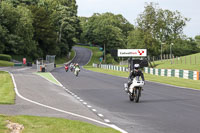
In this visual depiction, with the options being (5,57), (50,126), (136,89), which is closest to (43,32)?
(5,57)

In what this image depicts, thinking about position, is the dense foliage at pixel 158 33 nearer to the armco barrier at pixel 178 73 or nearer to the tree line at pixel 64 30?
the tree line at pixel 64 30

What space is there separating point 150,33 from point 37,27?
3447cm

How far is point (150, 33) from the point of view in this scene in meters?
93.8

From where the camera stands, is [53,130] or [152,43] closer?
[53,130]

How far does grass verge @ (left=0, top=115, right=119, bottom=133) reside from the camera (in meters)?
8.70

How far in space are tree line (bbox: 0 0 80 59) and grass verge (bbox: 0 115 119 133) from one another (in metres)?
75.1

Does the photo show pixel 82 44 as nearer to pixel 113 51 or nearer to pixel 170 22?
pixel 170 22

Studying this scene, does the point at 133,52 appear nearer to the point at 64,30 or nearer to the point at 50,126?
the point at 64,30

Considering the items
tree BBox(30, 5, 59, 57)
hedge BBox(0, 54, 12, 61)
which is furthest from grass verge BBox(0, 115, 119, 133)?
tree BBox(30, 5, 59, 57)

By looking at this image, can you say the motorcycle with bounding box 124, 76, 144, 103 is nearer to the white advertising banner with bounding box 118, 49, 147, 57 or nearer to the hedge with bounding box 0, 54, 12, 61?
the white advertising banner with bounding box 118, 49, 147, 57

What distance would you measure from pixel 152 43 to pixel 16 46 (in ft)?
106

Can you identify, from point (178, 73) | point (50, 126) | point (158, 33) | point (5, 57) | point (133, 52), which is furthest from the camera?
point (158, 33)

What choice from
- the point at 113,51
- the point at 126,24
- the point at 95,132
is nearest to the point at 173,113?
the point at 95,132

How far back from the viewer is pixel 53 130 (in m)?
8.71
